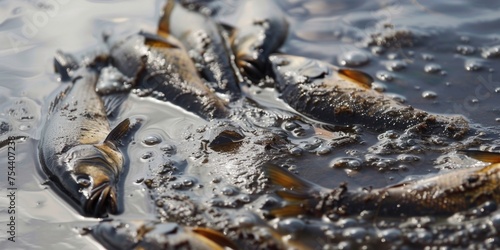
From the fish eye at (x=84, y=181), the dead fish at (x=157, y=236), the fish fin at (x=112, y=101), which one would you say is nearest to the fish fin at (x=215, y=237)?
the dead fish at (x=157, y=236)

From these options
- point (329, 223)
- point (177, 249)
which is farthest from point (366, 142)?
point (177, 249)

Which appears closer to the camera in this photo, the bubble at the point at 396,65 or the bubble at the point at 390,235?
the bubble at the point at 390,235

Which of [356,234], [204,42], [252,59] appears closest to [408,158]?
[356,234]

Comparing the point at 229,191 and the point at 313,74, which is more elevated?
the point at 313,74

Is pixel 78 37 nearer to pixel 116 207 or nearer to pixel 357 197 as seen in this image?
pixel 116 207

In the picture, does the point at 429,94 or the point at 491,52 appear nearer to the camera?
the point at 429,94

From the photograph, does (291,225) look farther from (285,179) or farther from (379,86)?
(379,86)

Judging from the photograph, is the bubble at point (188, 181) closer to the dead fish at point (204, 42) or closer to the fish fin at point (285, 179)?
the fish fin at point (285, 179)
